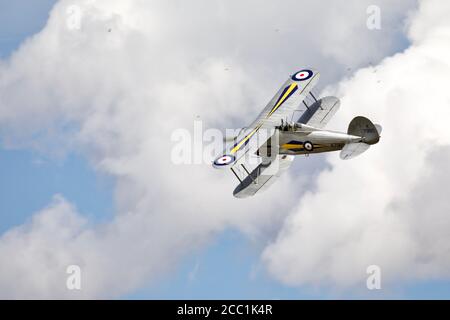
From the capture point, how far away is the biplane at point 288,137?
5097 centimetres

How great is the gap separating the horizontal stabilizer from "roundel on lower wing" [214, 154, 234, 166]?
22.2 feet

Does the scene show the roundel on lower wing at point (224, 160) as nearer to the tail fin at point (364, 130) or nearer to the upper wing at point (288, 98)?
the upper wing at point (288, 98)

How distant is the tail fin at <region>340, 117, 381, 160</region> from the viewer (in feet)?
169

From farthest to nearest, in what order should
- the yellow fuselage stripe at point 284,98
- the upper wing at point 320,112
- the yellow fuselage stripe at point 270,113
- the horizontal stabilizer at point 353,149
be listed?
the upper wing at point 320,112 < the yellow fuselage stripe at point 284,98 < the horizontal stabilizer at point 353,149 < the yellow fuselage stripe at point 270,113

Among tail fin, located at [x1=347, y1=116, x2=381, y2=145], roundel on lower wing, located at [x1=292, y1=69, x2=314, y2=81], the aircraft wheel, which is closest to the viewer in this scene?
tail fin, located at [x1=347, y1=116, x2=381, y2=145]

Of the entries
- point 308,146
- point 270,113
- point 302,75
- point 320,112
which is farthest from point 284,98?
point 308,146

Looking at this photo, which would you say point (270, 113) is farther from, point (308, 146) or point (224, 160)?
point (224, 160)

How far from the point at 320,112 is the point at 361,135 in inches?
215

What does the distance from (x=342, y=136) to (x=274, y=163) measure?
4.37 m

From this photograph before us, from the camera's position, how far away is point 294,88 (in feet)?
188

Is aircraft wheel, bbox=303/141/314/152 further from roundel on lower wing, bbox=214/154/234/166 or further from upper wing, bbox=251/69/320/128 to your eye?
roundel on lower wing, bbox=214/154/234/166

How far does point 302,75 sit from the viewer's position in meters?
58.3
